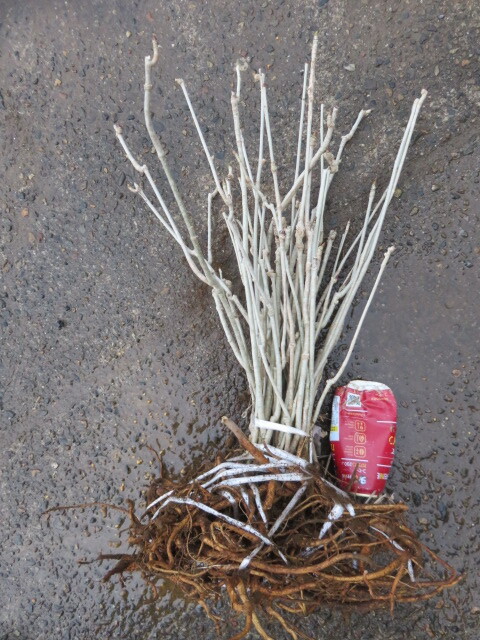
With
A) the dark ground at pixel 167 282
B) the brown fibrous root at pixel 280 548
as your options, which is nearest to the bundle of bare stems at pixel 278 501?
the brown fibrous root at pixel 280 548

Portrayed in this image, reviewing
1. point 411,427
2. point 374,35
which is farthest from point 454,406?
point 374,35

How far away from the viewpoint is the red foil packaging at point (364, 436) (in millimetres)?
1151

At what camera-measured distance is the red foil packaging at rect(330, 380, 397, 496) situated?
1151 millimetres

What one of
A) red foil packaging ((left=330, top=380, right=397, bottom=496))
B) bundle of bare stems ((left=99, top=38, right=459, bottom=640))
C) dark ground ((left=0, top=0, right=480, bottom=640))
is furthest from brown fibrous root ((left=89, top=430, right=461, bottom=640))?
dark ground ((left=0, top=0, right=480, bottom=640))

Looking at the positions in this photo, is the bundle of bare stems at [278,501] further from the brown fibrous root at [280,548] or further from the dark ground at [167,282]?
the dark ground at [167,282]

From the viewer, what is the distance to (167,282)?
1.38 m

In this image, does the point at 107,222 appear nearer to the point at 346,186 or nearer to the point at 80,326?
the point at 80,326

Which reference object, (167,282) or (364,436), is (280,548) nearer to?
(364,436)

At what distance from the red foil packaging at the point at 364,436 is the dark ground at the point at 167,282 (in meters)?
0.12

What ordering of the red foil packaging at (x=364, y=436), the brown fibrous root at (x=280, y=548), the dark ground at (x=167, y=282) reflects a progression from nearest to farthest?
the brown fibrous root at (x=280, y=548) < the red foil packaging at (x=364, y=436) < the dark ground at (x=167, y=282)

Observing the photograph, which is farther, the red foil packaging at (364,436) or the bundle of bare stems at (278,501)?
the red foil packaging at (364,436)

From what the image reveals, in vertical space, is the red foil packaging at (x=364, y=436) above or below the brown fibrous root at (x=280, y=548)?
above

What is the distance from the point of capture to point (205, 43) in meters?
1.37

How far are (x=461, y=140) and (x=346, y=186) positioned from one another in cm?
32
